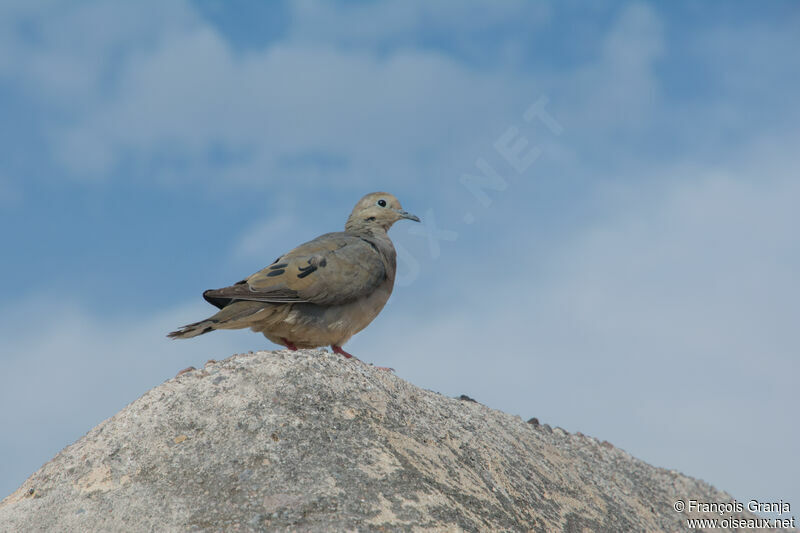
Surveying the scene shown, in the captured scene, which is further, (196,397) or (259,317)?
(259,317)

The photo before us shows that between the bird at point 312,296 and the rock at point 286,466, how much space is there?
0.79 m

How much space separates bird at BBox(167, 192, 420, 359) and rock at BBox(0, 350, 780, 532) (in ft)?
2.59

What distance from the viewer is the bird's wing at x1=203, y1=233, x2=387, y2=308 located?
23.4 ft

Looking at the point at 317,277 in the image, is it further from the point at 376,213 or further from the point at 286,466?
the point at 286,466

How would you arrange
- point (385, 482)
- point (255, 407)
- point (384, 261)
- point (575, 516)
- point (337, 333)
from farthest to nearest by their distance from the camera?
point (384, 261)
point (337, 333)
point (575, 516)
point (255, 407)
point (385, 482)

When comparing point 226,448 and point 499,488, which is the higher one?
point 499,488

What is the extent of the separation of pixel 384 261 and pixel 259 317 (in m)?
1.57

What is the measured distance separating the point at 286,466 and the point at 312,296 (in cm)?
218

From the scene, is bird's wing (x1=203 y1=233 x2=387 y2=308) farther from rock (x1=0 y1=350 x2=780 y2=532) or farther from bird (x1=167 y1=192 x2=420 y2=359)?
rock (x1=0 y1=350 x2=780 y2=532)

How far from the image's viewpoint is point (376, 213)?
890 cm

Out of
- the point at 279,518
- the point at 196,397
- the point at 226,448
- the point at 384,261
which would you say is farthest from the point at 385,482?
the point at 384,261

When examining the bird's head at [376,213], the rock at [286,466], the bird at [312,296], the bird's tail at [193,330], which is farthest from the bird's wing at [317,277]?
the rock at [286,466]

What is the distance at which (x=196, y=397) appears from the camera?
591 centimetres

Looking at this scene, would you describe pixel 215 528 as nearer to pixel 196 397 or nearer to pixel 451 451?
pixel 196 397
